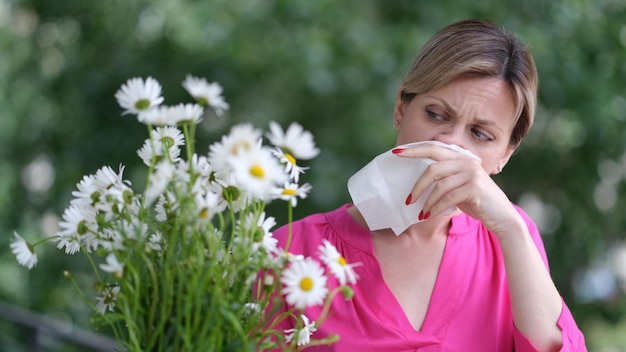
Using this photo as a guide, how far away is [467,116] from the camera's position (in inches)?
54.7

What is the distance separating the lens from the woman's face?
1.39 m

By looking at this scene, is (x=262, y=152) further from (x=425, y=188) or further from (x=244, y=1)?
(x=244, y=1)

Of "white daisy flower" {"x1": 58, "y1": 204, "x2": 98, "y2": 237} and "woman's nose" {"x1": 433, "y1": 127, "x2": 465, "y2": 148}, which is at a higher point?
"woman's nose" {"x1": 433, "y1": 127, "x2": 465, "y2": 148}

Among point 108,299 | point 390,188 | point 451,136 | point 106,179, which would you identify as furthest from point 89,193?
point 451,136

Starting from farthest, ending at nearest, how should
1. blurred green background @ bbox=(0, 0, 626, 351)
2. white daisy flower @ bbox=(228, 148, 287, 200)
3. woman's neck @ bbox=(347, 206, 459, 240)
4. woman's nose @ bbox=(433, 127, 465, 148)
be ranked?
1. blurred green background @ bbox=(0, 0, 626, 351)
2. woman's neck @ bbox=(347, 206, 459, 240)
3. woman's nose @ bbox=(433, 127, 465, 148)
4. white daisy flower @ bbox=(228, 148, 287, 200)

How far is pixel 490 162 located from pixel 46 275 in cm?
317

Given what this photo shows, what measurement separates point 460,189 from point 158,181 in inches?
22.3

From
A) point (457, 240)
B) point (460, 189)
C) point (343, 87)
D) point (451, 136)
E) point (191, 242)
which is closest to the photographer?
point (191, 242)

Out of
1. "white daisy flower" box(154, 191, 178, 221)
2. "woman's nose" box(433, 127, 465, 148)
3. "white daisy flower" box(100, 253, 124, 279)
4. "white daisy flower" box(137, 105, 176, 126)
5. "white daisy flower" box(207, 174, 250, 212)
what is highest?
"woman's nose" box(433, 127, 465, 148)

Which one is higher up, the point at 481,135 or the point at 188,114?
the point at 481,135

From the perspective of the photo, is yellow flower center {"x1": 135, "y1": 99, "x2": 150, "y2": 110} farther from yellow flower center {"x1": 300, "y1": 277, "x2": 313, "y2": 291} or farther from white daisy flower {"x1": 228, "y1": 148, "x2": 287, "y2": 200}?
yellow flower center {"x1": 300, "y1": 277, "x2": 313, "y2": 291}

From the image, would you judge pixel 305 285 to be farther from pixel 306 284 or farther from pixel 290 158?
pixel 290 158

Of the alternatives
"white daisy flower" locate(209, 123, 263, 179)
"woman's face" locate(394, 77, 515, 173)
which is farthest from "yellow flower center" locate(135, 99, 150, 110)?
"woman's face" locate(394, 77, 515, 173)

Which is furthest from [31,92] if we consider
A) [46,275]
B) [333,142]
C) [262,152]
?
[262,152]
